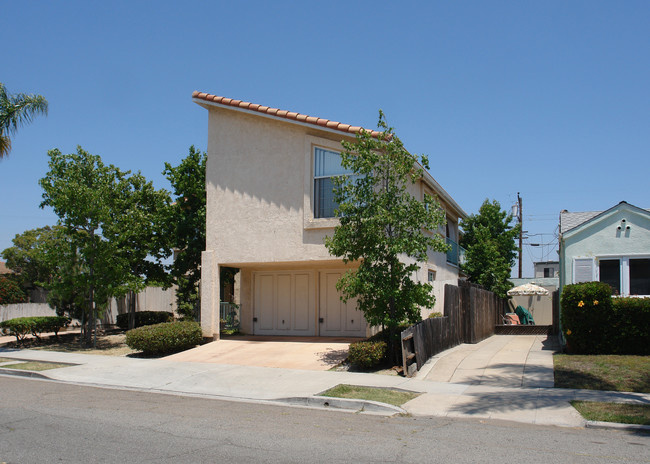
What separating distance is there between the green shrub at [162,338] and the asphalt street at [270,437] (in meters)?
5.71

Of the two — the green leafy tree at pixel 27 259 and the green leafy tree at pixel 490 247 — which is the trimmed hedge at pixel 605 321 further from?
the green leafy tree at pixel 27 259

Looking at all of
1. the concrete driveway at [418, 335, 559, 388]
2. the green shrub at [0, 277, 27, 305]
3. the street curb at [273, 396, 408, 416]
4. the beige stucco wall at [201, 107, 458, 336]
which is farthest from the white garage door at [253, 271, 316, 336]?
the green shrub at [0, 277, 27, 305]

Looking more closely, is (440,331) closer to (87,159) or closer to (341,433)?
(341,433)

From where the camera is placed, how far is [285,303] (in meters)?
19.2

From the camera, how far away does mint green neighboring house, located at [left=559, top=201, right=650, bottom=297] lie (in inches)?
577

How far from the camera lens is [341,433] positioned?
755 cm

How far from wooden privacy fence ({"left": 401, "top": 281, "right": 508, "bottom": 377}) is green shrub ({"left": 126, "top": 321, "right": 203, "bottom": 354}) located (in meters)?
6.91

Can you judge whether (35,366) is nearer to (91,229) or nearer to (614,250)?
(91,229)

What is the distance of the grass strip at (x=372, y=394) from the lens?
9766mm

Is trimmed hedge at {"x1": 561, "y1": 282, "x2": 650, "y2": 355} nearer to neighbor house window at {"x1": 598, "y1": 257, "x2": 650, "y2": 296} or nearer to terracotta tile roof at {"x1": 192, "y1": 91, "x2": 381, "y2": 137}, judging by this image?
neighbor house window at {"x1": 598, "y1": 257, "x2": 650, "y2": 296}

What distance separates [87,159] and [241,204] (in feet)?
17.8

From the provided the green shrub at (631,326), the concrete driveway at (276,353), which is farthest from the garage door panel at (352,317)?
the green shrub at (631,326)

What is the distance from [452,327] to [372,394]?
263 inches

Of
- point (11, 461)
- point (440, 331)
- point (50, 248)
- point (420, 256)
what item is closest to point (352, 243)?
point (420, 256)
